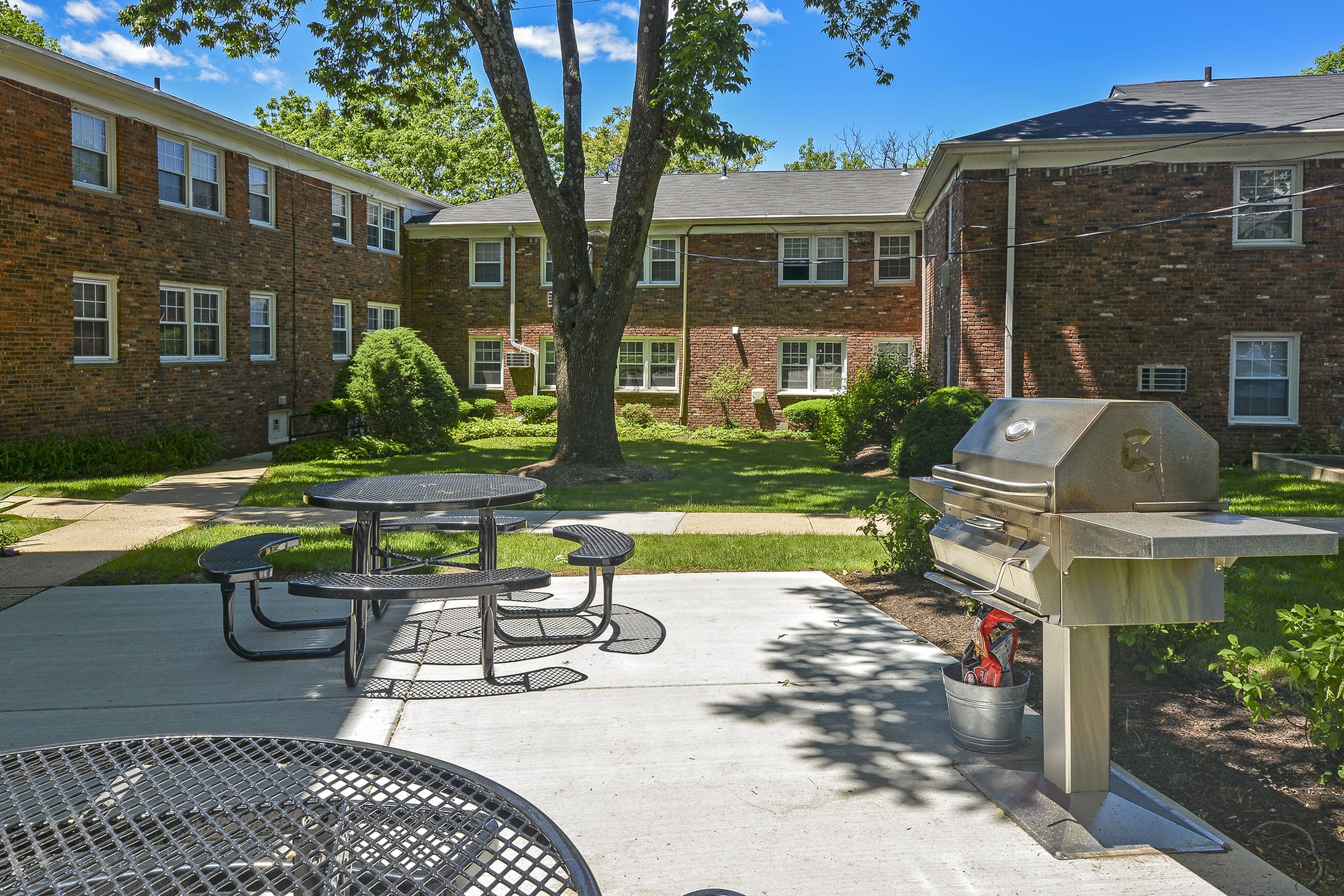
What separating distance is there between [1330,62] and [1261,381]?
29382mm

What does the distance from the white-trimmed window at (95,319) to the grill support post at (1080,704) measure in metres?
16.0

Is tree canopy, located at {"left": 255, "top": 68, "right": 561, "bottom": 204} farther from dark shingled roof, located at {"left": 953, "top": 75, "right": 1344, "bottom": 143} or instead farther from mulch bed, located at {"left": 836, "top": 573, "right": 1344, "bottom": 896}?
mulch bed, located at {"left": 836, "top": 573, "right": 1344, "bottom": 896}

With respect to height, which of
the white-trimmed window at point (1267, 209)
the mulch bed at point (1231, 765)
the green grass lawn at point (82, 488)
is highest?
the white-trimmed window at point (1267, 209)

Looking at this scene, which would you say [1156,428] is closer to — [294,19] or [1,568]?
[1,568]

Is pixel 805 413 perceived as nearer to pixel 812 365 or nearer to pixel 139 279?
pixel 812 365

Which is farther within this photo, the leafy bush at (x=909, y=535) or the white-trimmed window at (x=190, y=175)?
the white-trimmed window at (x=190, y=175)

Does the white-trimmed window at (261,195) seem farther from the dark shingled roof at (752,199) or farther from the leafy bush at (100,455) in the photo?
the dark shingled roof at (752,199)

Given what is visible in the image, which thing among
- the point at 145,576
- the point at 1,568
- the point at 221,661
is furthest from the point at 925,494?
the point at 1,568

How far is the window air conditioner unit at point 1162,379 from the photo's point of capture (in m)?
16.3

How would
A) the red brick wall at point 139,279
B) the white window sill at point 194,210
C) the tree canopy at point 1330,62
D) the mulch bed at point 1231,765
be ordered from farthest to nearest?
the tree canopy at point 1330,62, the white window sill at point 194,210, the red brick wall at point 139,279, the mulch bed at point 1231,765

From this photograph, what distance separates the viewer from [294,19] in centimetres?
1475

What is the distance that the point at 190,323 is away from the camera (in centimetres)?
1728

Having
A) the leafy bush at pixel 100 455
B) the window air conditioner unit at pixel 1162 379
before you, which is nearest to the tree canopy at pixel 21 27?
the leafy bush at pixel 100 455

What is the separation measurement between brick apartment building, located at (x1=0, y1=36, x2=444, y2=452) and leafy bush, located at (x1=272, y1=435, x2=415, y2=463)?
68.2 inches
